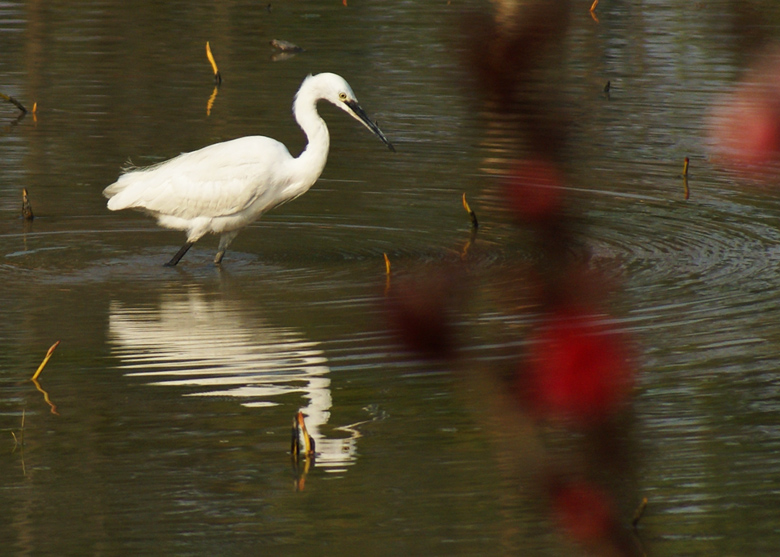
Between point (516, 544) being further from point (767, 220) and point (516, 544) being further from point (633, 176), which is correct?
point (633, 176)

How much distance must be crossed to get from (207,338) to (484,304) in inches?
71.8

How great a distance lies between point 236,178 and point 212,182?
0.71ft

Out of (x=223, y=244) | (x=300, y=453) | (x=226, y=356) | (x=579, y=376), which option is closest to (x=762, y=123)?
(x=579, y=376)

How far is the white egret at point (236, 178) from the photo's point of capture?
8.88m

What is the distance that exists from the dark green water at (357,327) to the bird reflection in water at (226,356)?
0.08 feet

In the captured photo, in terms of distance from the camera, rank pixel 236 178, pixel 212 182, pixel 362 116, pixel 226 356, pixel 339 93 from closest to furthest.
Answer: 1. pixel 226 356
2. pixel 362 116
3. pixel 339 93
4. pixel 236 178
5. pixel 212 182

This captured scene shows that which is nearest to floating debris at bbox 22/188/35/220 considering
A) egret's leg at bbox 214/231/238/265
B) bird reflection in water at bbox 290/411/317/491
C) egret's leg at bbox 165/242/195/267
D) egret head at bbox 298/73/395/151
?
egret's leg at bbox 165/242/195/267

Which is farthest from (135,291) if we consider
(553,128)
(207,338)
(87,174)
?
(553,128)

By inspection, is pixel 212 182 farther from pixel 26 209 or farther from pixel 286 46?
pixel 286 46

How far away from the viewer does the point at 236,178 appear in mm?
8891

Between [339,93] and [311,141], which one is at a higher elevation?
[339,93]

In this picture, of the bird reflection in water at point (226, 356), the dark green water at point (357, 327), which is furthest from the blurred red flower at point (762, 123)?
the bird reflection in water at point (226, 356)

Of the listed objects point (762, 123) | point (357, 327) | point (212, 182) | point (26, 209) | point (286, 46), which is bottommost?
point (286, 46)

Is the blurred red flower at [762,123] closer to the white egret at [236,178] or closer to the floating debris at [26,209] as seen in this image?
the white egret at [236,178]
